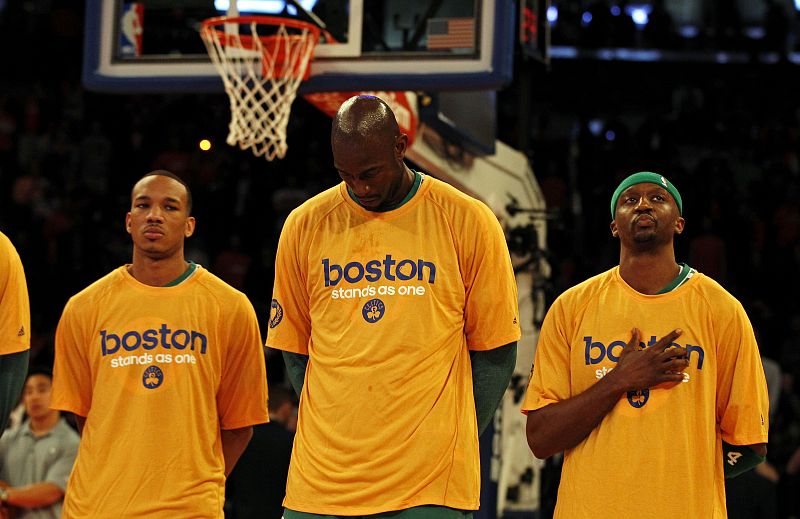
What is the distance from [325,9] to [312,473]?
406 cm

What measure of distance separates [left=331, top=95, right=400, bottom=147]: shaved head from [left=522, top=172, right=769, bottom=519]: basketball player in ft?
3.65

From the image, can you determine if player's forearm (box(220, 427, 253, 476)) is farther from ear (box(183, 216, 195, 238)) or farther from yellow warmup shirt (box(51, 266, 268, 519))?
ear (box(183, 216, 195, 238))

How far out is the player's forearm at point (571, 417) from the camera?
4.43m

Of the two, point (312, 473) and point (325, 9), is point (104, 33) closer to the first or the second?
point (325, 9)

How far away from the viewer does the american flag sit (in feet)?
23.0

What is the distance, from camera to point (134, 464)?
16.5ft

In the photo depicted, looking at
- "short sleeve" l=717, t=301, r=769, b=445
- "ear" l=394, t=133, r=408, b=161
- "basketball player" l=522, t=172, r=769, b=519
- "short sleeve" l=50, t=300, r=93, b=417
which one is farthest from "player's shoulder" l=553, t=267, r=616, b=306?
"short sleeve" l=50, t=300, r=93, b=417

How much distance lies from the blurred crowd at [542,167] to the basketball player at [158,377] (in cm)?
523

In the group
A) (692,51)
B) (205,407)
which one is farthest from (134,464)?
(692,51)

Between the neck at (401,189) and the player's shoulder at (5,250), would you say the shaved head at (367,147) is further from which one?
the player's shoulder at (5,250)

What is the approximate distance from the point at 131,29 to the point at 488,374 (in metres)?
4.23

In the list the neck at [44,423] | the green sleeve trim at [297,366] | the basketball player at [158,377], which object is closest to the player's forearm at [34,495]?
the neck at [44,423]

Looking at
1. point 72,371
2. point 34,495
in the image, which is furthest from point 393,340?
point 34,495

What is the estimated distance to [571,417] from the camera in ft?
14.7
